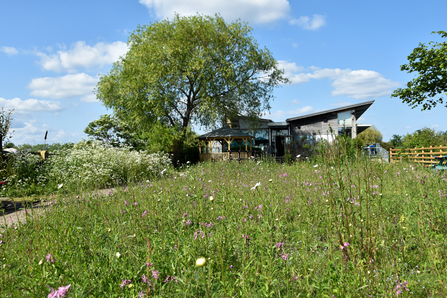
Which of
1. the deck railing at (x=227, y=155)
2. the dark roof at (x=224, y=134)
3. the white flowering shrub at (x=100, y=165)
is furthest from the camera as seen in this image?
the dark roof at (x=224, y=134)

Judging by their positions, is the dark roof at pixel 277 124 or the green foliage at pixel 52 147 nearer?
the green foliage at pixel 52 147

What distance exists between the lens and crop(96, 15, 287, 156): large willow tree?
1819cm

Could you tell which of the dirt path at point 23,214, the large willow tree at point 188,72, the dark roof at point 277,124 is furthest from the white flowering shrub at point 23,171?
the dark roof at point 277,124

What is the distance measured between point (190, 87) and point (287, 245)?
61.0 feet

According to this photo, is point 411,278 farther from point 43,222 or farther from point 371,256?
point 43,222

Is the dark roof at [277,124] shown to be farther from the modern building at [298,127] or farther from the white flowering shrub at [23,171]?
the white flowering shrub at [23,171]

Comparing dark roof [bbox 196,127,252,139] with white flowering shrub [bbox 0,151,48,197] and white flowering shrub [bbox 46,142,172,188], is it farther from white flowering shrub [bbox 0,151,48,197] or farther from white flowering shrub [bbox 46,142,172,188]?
white flowering shrub [bbox 0,151,48,197]

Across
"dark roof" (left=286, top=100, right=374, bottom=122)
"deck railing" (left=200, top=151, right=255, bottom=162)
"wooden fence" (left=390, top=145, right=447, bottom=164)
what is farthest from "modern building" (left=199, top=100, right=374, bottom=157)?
"wooden fence" (left=390, top=145, right=447, bottom=164)

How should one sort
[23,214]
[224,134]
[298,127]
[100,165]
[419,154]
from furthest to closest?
[298,127] → [224,134] → [419,154] → [100,165] → [23,214]

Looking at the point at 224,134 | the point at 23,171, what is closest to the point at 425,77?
the point at 224,134

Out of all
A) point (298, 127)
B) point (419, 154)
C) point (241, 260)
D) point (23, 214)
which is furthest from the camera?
point (298, 127)

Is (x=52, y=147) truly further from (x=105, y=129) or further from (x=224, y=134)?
(x=224, y=134)

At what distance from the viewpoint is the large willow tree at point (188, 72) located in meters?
18.2

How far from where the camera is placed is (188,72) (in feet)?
59.0
